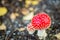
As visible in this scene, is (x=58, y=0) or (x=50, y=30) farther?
(x=58, y=0)

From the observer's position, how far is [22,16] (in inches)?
52.4

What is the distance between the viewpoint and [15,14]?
1.35 metres

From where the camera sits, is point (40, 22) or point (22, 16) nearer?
point (40, 22)

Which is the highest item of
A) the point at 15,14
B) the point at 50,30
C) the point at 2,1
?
the point at 2,1

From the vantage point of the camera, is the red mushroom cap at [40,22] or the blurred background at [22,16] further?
the blurred background at [22,16]

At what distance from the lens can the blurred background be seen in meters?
1.16

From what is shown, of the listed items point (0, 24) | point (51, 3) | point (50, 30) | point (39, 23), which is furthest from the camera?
point (51, 3)

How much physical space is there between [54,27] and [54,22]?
0.05m

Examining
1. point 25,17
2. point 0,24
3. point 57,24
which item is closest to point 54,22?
point 57,24

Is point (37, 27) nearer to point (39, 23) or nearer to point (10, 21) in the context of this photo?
point (39, 23)

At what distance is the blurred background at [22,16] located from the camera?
1.16 meters

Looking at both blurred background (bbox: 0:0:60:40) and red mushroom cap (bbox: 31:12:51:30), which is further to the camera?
blurred background (bbox: 0:0:60:40)

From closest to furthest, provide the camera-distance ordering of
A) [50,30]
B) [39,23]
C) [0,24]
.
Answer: [39,23] < [50,30] < [0,24]

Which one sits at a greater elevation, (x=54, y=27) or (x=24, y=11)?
(x=24, y=11)
